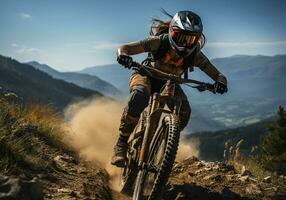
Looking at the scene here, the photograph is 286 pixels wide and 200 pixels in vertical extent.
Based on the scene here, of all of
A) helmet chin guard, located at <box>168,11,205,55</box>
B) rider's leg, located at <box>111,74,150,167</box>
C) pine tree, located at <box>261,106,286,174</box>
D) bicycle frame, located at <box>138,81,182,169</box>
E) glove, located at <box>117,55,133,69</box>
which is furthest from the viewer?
pine tree, located at <box>261,106,286,174</box>

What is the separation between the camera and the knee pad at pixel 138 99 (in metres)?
7.12

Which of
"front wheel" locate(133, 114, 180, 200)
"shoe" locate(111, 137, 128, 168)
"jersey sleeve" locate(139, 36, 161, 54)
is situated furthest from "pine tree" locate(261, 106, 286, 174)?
"front wheel" locate(133, 114, 180, 200)

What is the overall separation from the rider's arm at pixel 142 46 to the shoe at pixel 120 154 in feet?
5.69

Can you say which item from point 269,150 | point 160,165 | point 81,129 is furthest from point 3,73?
point 160,165

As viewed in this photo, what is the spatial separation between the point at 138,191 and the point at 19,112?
5.01 meters

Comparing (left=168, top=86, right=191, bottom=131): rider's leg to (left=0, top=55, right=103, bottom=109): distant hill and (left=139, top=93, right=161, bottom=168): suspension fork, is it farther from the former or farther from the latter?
(left=0, top=55, right=103, bottom=109): distant hill

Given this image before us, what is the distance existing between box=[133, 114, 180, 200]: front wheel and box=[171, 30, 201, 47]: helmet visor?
1540 mm

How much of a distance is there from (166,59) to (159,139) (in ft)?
6.49

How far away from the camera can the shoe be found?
25.1ft

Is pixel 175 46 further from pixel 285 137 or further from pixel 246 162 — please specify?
pixel 285 137

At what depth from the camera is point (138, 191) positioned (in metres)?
6.38

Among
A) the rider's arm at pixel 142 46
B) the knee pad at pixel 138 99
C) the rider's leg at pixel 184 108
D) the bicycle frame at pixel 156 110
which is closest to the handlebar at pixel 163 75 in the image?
the bicycle frame at pixel 156 110

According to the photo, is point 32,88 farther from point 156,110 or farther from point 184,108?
point 156,110

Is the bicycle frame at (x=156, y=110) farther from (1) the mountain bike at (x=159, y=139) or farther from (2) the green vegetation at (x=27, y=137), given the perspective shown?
(2) the green vegetation at (x=27, y=137)
